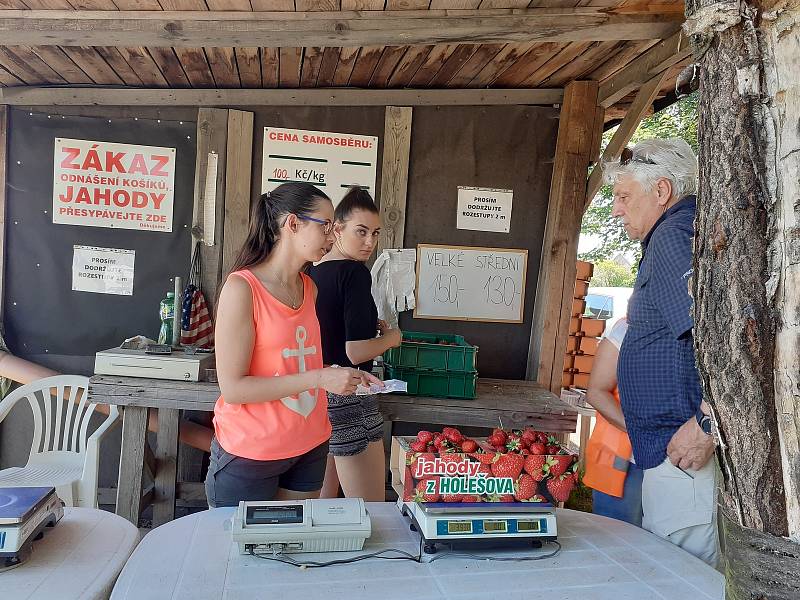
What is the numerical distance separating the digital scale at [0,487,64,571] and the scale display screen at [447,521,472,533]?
3.41 feet

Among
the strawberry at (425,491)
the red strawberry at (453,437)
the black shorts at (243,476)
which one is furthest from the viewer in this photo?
the black shorts at (243,476)

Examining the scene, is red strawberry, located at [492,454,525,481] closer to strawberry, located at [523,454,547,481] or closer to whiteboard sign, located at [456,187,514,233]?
strawberry, located at [523,454,547,481]

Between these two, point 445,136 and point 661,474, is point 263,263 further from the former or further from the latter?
point 445,136

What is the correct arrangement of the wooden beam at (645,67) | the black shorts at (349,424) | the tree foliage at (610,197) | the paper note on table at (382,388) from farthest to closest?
the tree foliage at (610,197) → the wooden beam at (645,67) → the black shorts at (349,424) → the paper note on table at (382,388)

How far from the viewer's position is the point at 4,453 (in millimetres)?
4164

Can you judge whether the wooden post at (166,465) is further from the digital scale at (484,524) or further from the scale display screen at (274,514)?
the digital scale at (484,524)

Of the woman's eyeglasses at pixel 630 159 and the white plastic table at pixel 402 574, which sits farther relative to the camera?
the woman's eyeglasses at pixel 630 159

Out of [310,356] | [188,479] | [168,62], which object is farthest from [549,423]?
[168,62]

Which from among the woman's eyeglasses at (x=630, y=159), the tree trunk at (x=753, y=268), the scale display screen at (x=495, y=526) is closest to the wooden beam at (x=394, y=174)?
the woman's eyeglasses at (x=630, y=159)

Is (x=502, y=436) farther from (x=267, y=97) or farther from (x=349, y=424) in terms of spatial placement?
(x=267, y=97)

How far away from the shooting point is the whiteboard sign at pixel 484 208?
4.09m

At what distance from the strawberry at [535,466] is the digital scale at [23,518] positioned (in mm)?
1279

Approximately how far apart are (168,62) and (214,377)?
186cm

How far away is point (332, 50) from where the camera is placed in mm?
3463
